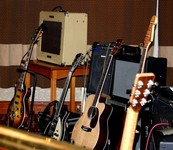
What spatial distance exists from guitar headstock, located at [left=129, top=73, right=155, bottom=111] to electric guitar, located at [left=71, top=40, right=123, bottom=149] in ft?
2.71

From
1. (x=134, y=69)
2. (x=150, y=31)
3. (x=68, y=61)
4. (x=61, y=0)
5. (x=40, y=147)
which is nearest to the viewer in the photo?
(x=40, y=147)

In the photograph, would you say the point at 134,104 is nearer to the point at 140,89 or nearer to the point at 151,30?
the point at 140,89

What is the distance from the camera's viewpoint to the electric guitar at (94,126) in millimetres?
2400

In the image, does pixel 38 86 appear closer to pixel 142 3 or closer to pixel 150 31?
pixel 142 3

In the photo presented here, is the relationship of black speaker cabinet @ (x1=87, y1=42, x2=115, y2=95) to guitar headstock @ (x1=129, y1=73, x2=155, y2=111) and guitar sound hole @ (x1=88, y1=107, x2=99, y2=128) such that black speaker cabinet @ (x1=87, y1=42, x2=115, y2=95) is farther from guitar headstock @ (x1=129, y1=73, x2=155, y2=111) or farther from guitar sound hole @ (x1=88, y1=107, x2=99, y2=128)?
guitar headstock @ (x1=129, y1=73, x2=155, y2=111)

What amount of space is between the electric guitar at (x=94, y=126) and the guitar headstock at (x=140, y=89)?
827 mm

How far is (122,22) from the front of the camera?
12.1 feet

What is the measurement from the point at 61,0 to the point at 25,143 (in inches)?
119

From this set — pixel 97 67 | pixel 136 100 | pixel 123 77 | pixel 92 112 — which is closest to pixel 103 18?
pixel 97 67

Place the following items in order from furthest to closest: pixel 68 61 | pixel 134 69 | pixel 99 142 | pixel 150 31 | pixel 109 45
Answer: pixel 68 61 → pixel 109 45 → pixel 134 69 → pixel 99 142 → pixel 150 31

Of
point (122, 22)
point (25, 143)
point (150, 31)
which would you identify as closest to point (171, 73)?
point (122, 22)

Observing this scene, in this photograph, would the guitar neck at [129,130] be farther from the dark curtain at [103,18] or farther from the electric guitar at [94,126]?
the dark curtain at [103,18]

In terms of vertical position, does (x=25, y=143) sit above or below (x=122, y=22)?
below

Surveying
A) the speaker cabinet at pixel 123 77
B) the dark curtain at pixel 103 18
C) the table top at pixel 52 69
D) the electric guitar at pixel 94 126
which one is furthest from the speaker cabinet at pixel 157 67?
the dark curtain at pixel 103 18
